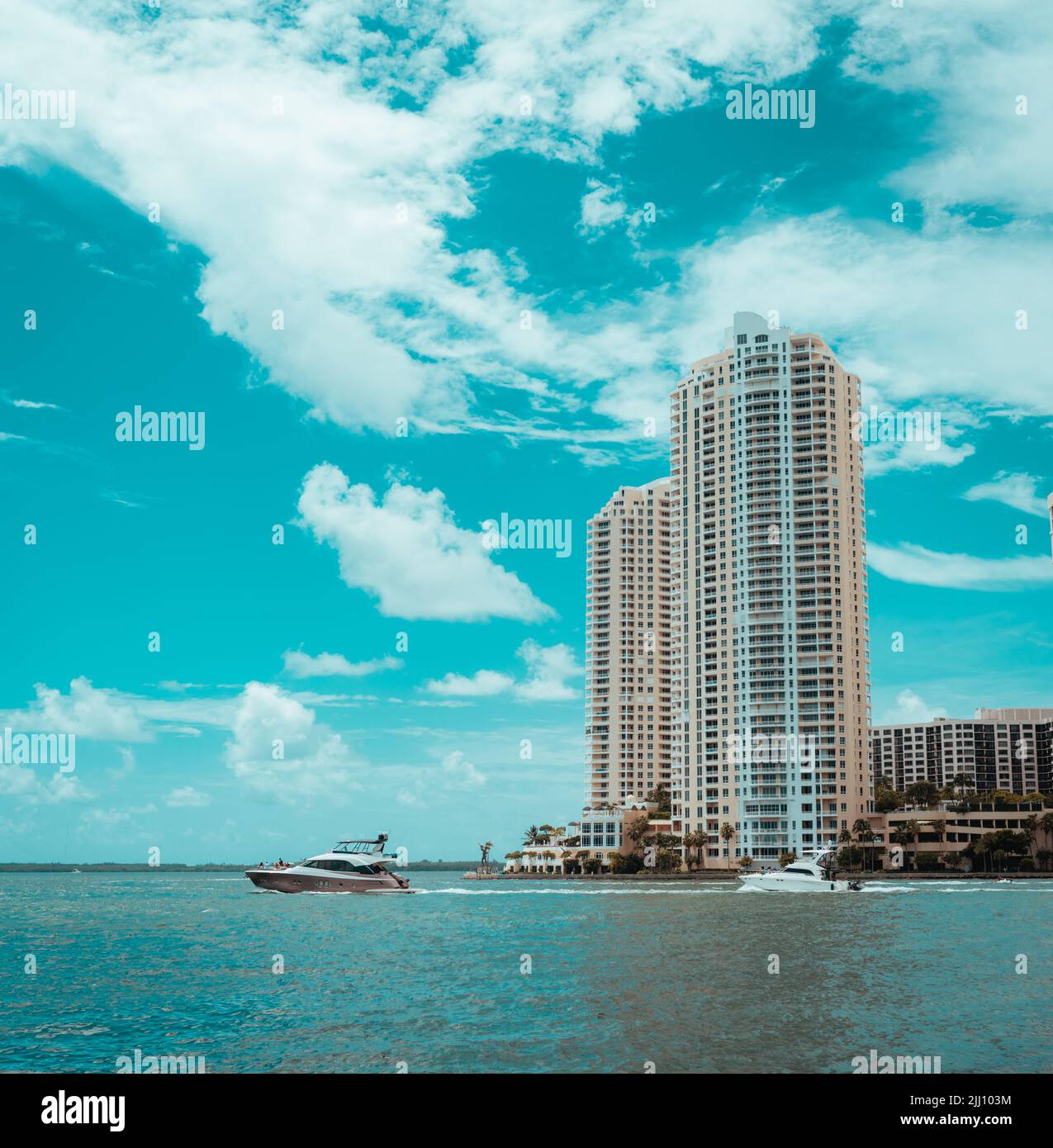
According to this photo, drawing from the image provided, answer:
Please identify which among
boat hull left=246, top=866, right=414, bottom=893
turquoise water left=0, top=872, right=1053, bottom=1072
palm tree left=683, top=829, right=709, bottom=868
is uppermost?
turquoise water left=0, top=872, right=1053, bottom=1072

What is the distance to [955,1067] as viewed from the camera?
26391 millimetres

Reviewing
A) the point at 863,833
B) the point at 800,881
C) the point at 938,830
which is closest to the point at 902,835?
the point at 938,830

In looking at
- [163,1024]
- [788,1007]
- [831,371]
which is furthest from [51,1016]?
[831,371]

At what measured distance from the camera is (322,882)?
369ft

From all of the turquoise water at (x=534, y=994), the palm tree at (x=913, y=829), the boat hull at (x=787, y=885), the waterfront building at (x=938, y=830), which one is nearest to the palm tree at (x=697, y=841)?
the waterfront building at (x=938, y=830)

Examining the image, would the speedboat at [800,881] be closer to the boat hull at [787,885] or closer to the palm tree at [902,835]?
the boat hull at [787,885]

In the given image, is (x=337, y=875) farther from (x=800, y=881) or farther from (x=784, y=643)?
(x=784, y=643)

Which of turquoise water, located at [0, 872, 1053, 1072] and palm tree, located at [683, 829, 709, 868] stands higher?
turquoise water, located at [0, 872, 1053, 1072]

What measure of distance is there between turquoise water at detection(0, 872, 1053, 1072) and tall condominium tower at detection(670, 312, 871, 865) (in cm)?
10418

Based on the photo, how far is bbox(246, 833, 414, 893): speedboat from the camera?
112 meters

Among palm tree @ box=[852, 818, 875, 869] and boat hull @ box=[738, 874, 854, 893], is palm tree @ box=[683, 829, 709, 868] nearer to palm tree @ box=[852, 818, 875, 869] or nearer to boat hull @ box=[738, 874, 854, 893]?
palm tree @ box=[852, 818, 875, 869]

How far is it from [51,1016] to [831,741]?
164 meters

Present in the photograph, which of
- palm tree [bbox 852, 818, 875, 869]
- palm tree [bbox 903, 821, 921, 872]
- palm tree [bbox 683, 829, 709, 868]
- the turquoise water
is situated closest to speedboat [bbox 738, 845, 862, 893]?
palm tree [bbox 852, 818, 875, 869]

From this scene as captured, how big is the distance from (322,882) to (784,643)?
103 metres
